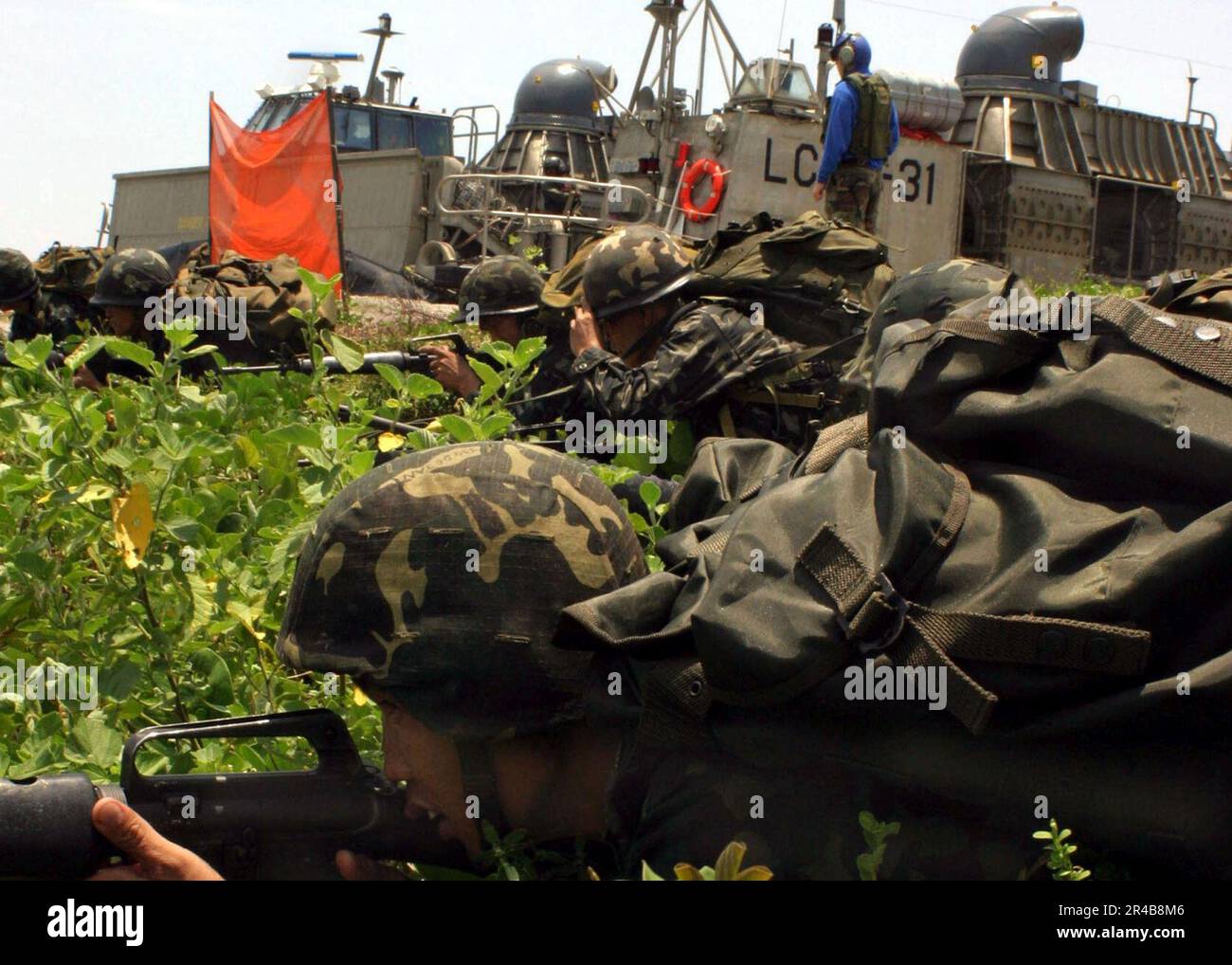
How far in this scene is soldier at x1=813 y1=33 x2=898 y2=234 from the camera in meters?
8.72

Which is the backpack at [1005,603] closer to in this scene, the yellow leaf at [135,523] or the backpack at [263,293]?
the yellow leaf at [135,523]

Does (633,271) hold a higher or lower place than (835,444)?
higher

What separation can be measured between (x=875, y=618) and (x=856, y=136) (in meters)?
7.53

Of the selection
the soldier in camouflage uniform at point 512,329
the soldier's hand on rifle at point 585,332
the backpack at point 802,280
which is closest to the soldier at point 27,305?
the soldier in camouflage uniform at point 512,329

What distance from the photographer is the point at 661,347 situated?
17.2 ft

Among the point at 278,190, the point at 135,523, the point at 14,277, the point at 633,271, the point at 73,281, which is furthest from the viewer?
the point at 278,190

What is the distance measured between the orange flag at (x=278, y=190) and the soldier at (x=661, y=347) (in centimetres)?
629

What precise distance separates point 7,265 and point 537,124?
21.0 feet

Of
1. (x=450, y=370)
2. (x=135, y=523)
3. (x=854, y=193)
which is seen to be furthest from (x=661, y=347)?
(x=854, y=193)

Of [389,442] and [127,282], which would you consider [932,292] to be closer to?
[389,442]

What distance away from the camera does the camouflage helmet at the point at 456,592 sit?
2.06 meters

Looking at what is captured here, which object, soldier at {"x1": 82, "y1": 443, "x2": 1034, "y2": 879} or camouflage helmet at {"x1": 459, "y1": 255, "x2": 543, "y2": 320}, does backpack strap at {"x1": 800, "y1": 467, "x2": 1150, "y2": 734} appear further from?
camouflage helmet at {"x1": 459, "y1": 255, "x2": 543, "y2": 320}

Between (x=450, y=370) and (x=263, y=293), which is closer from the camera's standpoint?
(x=450, y=370)
